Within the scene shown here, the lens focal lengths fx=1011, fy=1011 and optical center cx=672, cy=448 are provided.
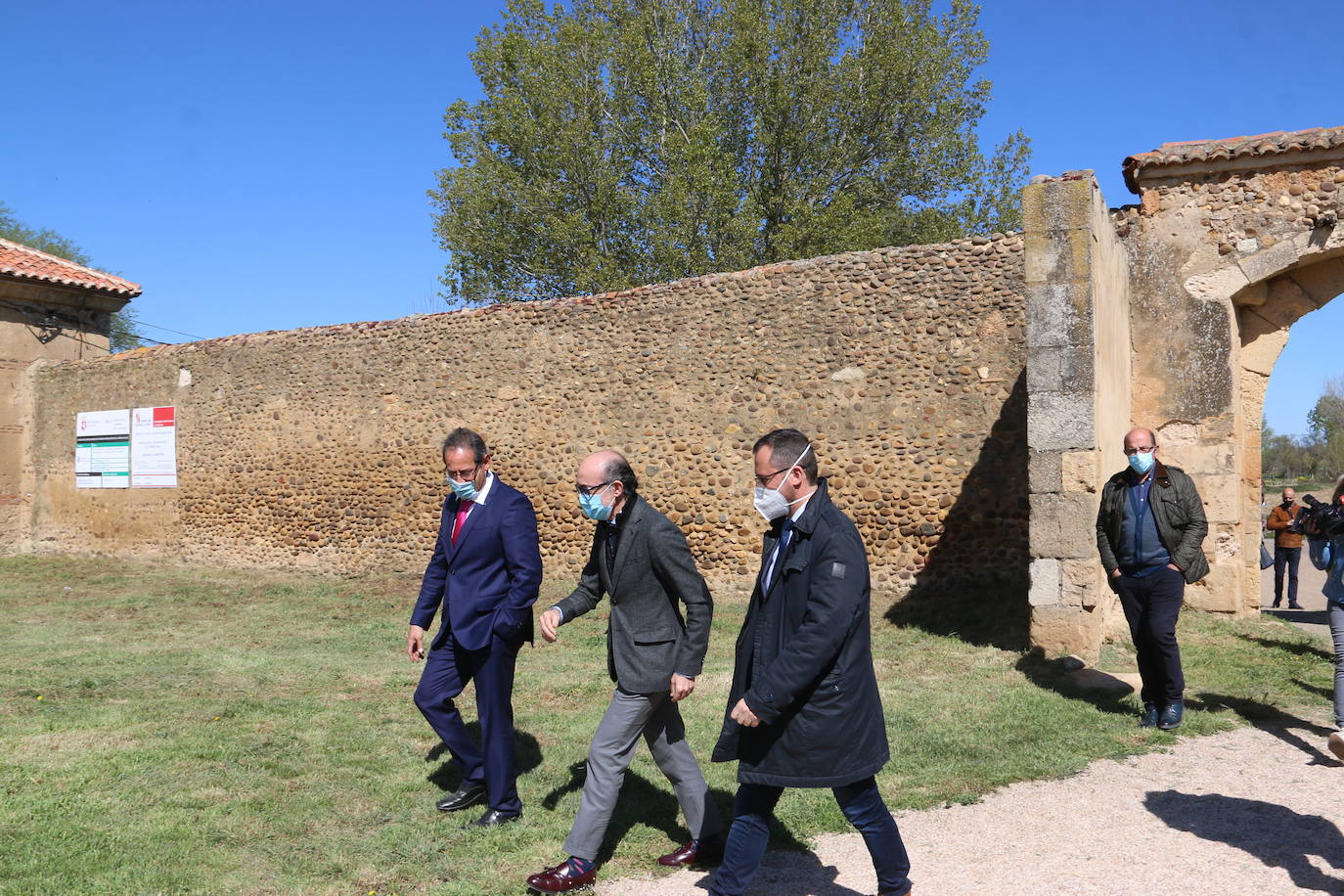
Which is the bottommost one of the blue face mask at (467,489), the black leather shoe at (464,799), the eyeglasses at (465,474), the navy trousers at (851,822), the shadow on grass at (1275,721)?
the black leather shoe at (464,799)

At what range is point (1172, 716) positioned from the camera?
18.3 ft

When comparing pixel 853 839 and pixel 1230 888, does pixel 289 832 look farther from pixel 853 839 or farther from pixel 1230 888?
pixel 1230 888

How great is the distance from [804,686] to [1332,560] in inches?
131

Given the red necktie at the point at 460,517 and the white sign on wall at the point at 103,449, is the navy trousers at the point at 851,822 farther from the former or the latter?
the white sign on wall at the point at 103,449

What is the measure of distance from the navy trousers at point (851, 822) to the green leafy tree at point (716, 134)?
18.1 m

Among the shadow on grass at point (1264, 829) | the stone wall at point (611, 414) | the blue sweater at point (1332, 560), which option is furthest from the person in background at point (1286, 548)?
the shadow on grass at point (1264, 829)

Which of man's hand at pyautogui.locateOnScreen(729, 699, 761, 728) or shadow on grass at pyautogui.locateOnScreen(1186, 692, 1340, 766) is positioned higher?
man's hand at pyautogui.locateOnScreen(729, 699, 761, 728)

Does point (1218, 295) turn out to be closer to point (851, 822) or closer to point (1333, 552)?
point (1333, 552)

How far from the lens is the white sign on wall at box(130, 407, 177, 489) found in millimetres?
16188

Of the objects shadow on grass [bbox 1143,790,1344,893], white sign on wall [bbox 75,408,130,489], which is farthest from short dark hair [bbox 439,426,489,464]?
white sign on wall [bbox 75,408,130,489]

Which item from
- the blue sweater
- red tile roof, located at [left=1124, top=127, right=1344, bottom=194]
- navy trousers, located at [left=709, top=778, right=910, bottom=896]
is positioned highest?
red tile roof, located at [left=1124, top=127, right=1344, bottom=194]

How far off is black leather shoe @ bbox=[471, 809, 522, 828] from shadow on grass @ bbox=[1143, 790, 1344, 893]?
2693 mm

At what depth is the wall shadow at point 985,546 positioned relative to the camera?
30.4 ft

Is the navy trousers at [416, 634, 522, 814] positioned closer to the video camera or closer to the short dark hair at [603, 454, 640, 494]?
the short dark hair at [603, 454, 640, 494]
